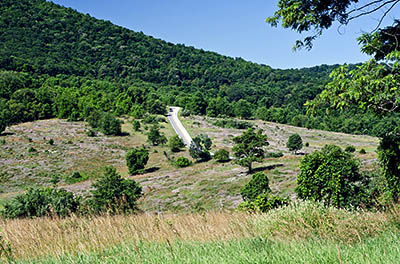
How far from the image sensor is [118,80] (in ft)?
509

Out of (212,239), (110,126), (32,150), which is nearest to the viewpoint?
(212,239)

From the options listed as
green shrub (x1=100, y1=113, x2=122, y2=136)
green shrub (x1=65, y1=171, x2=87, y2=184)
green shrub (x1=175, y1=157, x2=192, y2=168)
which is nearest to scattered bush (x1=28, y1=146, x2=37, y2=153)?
green shrub (x1=65, y1=171, x2=87, y2=184)

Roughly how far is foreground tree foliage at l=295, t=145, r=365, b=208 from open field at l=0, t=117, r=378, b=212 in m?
6.73

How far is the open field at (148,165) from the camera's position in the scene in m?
31.7

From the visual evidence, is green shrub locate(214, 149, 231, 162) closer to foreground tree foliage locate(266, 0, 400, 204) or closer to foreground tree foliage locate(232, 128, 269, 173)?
foreground tree foliage locate(232, 128, 269, 173)

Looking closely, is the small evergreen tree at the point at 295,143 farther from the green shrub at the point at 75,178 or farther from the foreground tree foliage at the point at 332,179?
the foreground tree foliage at the point at 332,179

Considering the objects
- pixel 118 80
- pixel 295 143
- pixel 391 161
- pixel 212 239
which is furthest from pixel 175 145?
pixel 118 80

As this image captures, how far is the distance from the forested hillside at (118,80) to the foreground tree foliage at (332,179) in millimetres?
72082

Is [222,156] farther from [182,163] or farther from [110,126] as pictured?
[110,126]

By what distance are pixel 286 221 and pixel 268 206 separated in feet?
17.6

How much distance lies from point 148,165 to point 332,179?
43.9 m

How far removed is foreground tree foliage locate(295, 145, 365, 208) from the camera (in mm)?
13617

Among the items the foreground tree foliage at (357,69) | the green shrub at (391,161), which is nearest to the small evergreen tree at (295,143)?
the green shrub at (391,161)

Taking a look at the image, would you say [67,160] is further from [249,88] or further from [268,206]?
[249,88]
